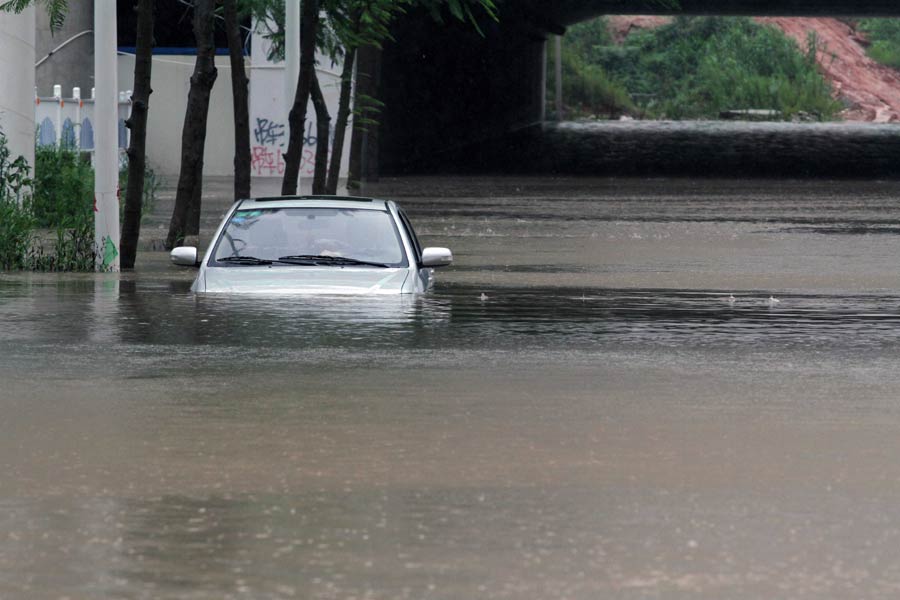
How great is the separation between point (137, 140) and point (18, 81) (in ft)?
17.3

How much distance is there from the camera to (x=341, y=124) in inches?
1549

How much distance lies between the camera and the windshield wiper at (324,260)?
15.3 meters

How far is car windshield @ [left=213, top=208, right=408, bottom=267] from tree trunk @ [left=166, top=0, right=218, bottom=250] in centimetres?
888

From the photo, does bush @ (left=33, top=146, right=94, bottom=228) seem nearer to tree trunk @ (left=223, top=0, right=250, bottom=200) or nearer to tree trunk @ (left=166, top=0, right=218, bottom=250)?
tree trunk @ (left=166, top=0, right=218, bottom=250)

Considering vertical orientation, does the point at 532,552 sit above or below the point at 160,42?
below

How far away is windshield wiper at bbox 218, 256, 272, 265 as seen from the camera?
50.3 ft

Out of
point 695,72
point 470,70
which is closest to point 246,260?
point 470,70

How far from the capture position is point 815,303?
1766 cm

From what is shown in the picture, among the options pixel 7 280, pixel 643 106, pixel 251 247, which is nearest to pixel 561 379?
pixel 251 247

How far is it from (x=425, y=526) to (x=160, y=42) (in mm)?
52275

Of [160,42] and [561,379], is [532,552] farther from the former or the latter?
[160,42]

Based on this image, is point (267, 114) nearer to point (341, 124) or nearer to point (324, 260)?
point (341, 124)

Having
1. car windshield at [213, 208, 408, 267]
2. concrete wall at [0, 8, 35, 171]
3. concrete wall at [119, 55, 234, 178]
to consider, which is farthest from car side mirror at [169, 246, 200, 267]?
concrete wall at [119, 55, 234, 178]

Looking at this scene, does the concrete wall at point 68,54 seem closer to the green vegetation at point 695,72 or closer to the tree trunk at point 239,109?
the tree trunk at point 239,109
